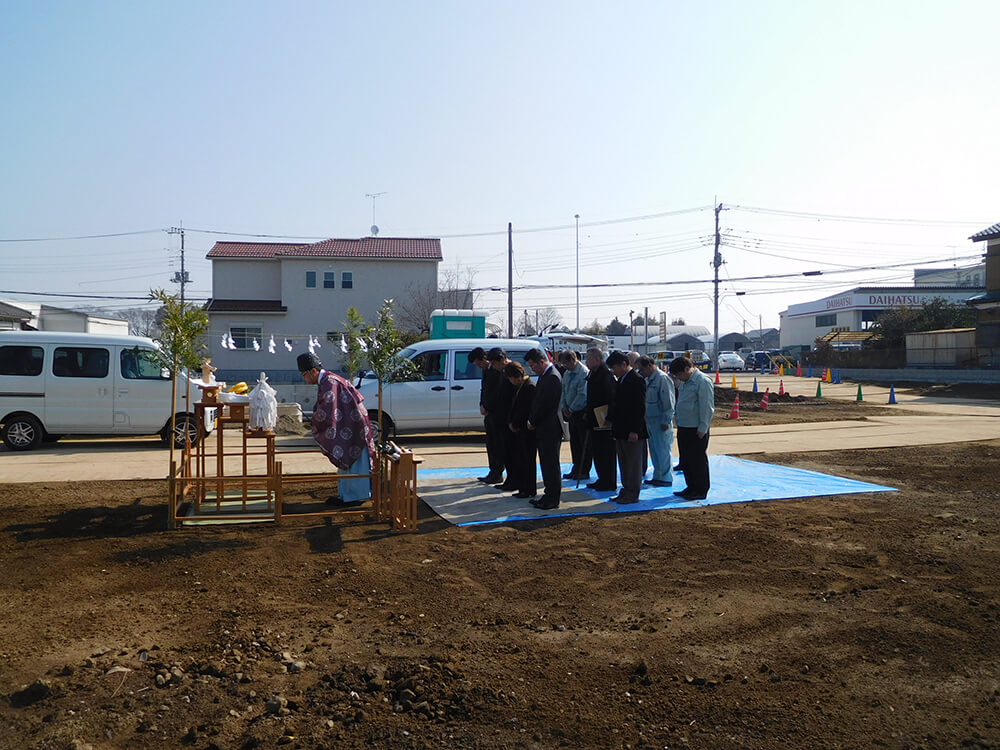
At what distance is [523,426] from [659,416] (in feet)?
6.62

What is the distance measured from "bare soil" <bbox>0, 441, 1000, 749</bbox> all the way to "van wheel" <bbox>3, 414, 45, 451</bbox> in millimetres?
6276

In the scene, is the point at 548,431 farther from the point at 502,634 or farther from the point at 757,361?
the point at 757,361

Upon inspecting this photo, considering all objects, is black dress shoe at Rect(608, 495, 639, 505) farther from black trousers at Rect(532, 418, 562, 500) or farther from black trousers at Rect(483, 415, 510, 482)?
black trousers at Rect(483, 415, 510, 482)

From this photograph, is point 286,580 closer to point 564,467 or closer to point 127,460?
point 564,467

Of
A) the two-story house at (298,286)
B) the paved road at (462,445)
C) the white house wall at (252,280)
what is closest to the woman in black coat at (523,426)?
the paved road at (462,445)

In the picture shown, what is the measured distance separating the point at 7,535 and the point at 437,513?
401 centimetres

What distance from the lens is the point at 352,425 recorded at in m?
8.17

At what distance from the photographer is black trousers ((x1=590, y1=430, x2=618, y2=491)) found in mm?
9547

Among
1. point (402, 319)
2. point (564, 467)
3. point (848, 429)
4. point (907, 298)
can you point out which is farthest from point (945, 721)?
point (907, 298)

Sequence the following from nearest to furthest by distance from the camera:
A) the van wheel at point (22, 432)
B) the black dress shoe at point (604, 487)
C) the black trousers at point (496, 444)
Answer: the black dress shoe at point (604, 487), the black trousers at point (496, 444), the van wheel at point (22, 432)

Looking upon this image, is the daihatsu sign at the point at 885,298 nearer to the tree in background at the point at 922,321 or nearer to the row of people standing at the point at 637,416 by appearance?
the tree in background at the point at 922,321

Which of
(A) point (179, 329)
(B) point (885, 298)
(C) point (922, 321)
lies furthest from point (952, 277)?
(A) point (179, 329)

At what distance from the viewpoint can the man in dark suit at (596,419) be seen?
9.25m

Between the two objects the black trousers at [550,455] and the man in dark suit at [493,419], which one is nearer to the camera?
the black trousers at [550,455]
